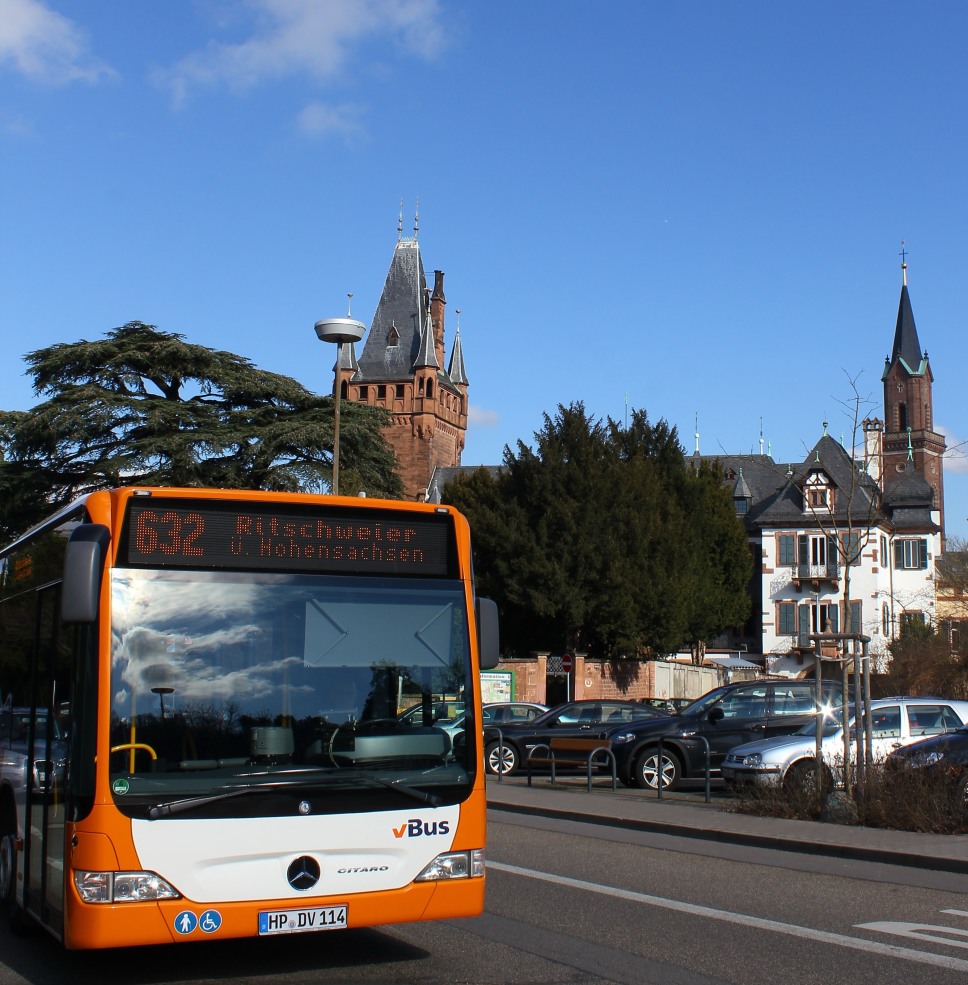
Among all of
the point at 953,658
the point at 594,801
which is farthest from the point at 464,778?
the point at 953,658

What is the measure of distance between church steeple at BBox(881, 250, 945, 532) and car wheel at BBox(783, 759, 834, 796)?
107m

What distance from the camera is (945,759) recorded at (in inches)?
563

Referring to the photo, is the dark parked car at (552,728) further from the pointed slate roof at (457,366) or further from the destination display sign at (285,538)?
the pointed slate roof at (457,366)

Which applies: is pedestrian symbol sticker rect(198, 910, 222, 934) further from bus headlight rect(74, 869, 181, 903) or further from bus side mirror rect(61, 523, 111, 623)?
bus side mirror rect(61, 523, 111, 623)

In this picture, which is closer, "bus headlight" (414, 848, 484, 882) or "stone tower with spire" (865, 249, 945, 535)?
"bus headlight" (414, 848, 484, 882)

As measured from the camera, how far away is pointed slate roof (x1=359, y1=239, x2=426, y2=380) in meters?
98.2

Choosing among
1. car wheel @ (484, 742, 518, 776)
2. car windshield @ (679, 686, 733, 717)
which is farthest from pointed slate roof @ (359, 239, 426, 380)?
car windshield @ (679, 686, 733, 717)

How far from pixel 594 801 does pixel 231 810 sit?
11957mm

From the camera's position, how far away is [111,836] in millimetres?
6449

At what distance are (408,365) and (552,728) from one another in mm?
76704

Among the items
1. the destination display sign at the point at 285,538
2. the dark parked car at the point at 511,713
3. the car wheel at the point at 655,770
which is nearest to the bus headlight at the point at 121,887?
the destination display sign at the point at 285,538

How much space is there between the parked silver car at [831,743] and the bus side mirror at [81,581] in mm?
11322

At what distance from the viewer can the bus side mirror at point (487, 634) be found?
7.59 m

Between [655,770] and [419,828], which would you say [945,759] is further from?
[419,828]
